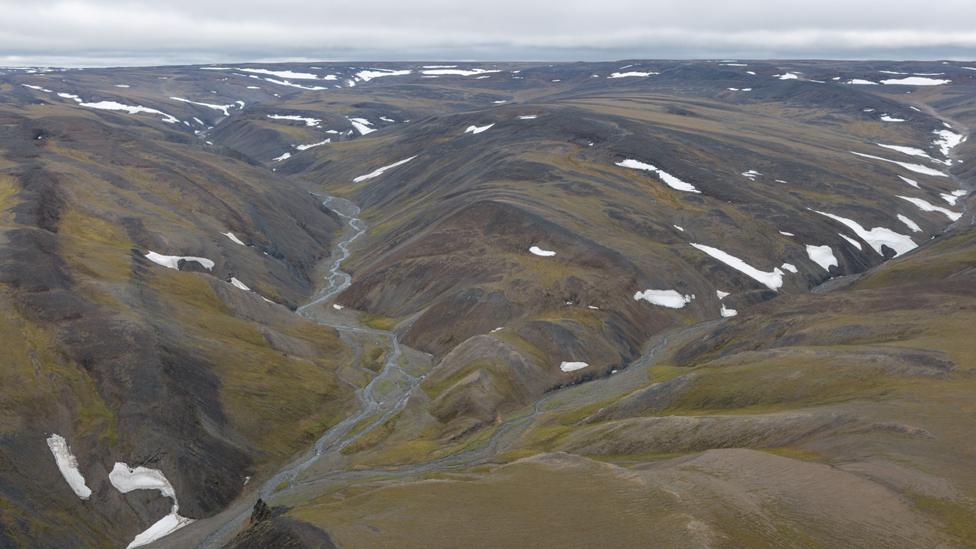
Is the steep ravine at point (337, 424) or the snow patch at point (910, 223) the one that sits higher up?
the snow patch at point (910, 223)

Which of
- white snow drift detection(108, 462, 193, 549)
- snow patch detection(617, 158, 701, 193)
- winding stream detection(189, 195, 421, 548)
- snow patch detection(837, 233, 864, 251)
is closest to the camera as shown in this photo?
white snow drift detection(108, 462, 193, 549)

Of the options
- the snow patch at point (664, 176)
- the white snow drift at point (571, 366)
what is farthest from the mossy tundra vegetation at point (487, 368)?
Answer: the snow patch at point (664, 176)

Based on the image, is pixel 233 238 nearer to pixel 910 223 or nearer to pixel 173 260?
pixel 173 260

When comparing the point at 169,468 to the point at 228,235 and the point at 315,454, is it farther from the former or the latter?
the point at 228,235

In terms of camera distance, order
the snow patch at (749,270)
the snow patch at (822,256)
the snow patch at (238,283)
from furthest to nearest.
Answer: the snow patch at (822,256) < the snow patch at (749,270) < the snow patch at (238,283)

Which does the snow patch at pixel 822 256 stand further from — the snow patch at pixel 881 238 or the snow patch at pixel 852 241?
the snow patch at pixel 881 238

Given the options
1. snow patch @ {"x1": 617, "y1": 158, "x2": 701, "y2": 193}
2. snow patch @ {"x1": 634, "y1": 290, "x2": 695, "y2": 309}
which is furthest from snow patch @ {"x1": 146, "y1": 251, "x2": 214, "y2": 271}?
snow patch @ {"x1": 617, "y1": 158, "x2": 701, "y2": 193}

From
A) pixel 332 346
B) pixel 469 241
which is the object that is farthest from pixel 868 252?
pixel 332 346

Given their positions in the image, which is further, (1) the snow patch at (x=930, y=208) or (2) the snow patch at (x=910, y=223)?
(1) the snow patch at (x=930, y=208)

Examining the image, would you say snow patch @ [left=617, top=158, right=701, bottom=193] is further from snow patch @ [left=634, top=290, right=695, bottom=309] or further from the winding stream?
the winding stream
